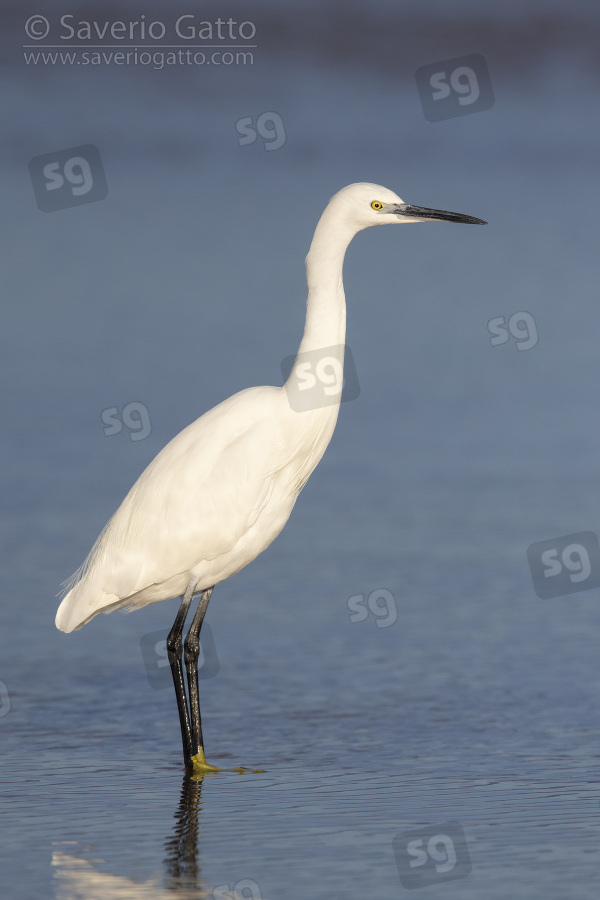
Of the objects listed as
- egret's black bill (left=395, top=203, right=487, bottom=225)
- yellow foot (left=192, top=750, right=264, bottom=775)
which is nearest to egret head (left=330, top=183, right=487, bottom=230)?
egret's black bill (left=395, top=203, right=487, bottom=225)

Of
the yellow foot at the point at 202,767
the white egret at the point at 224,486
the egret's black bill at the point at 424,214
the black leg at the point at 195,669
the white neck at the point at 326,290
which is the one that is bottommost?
the yellow foot at the point at 202,767

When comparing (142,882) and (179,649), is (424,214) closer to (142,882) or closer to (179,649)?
A: (179,649)

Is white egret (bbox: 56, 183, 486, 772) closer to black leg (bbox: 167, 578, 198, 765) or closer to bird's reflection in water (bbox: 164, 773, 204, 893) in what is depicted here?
black leg (bbox: 167, 578, 198, 765)

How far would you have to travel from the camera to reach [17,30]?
78.9 feet

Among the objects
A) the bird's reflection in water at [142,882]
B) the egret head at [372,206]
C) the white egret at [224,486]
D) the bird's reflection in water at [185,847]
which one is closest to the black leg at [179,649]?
the white egret at [224,486]

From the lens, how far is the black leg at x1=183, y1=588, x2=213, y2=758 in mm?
5707

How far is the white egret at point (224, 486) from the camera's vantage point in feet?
19.3

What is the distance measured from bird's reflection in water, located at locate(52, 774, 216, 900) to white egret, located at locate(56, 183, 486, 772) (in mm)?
1189

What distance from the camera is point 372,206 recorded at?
599 centimetres

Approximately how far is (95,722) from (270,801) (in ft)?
4.98

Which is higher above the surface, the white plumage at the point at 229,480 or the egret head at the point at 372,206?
the egret head at the point at 372,206

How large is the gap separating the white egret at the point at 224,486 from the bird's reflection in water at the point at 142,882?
1.19 metres

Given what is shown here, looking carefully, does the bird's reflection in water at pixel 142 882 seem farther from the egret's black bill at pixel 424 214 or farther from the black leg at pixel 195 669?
the egret's black bill at pixel 424 214

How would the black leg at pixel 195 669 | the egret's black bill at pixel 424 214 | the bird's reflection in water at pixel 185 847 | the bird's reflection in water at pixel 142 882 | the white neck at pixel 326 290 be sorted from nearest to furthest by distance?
the bird's reflection in water at pixel 142 882 < the bird's reflection in water at pixel 185 847 < the black leg at pixel 195 669 < the white neck at pixel 326 290 < the egret's black bill at pixel 424 214
